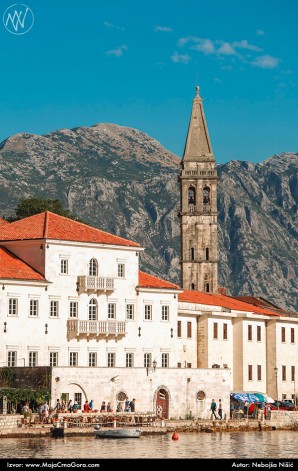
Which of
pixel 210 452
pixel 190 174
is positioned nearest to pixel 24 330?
pixel 210 452

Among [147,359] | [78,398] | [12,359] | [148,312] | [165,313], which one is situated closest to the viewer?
[78,398]

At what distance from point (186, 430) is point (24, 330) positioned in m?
13.7

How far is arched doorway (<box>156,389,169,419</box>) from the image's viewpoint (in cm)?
10212

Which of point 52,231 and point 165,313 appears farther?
point 165,313

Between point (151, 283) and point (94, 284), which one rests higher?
point (151, 283)

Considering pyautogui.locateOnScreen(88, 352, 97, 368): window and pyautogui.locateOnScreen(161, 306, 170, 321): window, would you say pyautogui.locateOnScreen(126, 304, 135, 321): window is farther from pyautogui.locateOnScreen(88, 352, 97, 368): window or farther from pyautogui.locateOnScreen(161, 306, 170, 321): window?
pyautogui.locateOnScreen(88, 352, 97, 368): window

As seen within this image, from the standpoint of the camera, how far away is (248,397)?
113m

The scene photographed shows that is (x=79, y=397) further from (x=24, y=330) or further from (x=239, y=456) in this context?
(x=239, y=456)

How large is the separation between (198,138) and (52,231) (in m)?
64.8

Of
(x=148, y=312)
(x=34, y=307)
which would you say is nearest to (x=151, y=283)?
(x=148, y=312)

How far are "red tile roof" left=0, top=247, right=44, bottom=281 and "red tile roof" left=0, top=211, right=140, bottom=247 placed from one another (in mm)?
1770

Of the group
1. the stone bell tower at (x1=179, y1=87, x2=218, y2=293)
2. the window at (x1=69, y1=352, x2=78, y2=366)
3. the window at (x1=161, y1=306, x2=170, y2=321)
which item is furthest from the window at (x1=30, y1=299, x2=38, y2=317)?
the stone bell tower at (x1=179, y1=87, x2=218, y2=293)

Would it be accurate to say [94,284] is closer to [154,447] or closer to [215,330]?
[215,330]

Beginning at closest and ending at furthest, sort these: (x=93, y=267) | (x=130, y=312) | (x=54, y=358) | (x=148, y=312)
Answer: (x=54, y=358), (x=93, y=267), (x=130, y=312), (x=148, y=312)
